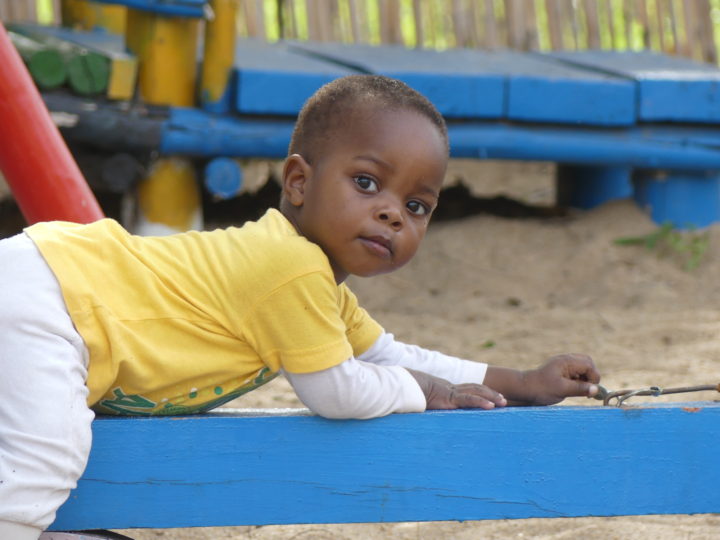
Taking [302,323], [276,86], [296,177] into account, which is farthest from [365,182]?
[276,86]

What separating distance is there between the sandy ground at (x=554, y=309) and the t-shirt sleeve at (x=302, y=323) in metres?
0.70

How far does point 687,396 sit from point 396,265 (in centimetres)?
143

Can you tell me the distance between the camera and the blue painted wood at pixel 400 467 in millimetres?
1633

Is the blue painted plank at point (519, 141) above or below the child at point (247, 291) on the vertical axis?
below

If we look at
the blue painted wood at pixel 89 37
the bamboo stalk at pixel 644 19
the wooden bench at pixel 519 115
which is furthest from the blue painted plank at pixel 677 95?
the blue painted wood at pixel 89 37

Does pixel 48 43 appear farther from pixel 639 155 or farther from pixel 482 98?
pixel 639 155

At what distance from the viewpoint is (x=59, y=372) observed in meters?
1.56

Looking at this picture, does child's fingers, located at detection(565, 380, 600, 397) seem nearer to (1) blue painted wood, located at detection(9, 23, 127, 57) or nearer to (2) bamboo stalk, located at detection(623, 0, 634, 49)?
(1) blue painted wood, located at detection(9, 23, 127, 57)

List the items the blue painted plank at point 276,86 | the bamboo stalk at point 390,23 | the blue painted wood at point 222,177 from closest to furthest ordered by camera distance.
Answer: the blue painted plank at point 276,86 < the blue painted wood at point 222,177 < the bamboo stalk at point 390,23

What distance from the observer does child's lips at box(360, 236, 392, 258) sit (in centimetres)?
170

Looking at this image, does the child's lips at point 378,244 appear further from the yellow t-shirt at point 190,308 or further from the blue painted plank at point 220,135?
the blue painted plank at point 220,135

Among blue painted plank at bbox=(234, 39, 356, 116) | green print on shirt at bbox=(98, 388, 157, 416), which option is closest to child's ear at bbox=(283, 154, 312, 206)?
green print on shirt at bbox=(98, 388, 157, 416)

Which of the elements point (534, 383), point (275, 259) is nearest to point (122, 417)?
point (275, 259)

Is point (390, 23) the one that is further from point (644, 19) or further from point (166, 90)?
point (166, 90)
